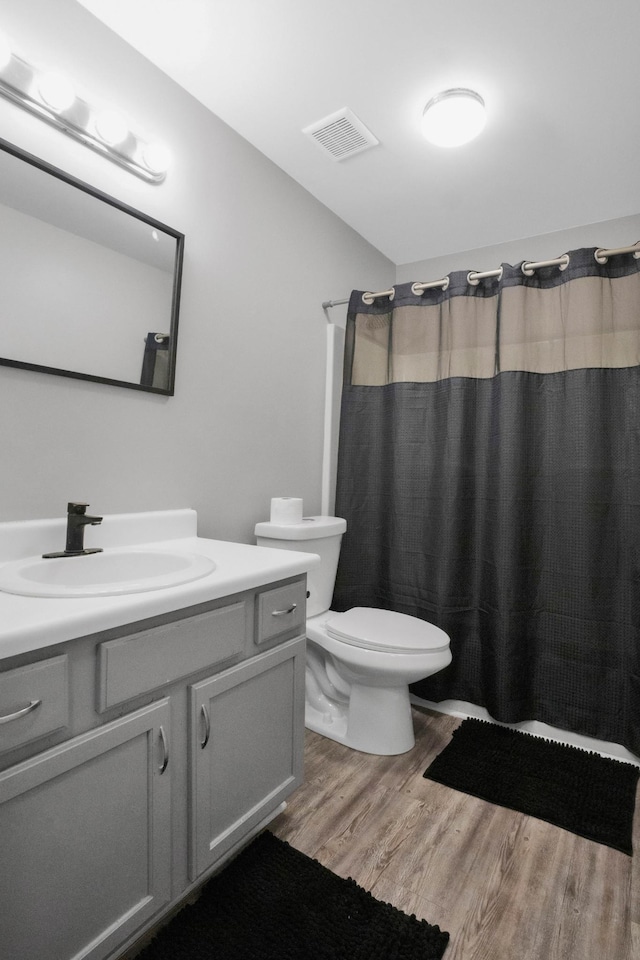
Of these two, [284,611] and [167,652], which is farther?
[284,611]

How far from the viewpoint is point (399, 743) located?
1883 mm

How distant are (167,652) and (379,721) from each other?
3.79ft

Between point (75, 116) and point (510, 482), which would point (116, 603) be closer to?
point (75, 116)

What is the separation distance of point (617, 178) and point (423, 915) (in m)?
2.67

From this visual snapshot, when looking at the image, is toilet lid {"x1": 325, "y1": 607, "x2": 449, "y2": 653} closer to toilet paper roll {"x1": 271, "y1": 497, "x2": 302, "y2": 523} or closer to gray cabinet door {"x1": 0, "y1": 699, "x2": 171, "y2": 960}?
toilet paper roll {"x1": 271, "y1": 497, "x2": 302, "y2": 523}

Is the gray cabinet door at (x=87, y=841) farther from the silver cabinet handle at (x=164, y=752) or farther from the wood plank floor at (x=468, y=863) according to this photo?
the wood plank floor at (x=468, y=863)

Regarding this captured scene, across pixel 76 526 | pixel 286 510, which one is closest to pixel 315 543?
pixel 286 510

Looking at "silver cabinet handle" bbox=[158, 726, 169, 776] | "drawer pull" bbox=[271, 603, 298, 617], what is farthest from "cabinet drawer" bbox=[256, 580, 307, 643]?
"silver cabinet handle" bbox=[158, 726, 169, 776]

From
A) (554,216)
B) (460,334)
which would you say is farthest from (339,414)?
(554,216)

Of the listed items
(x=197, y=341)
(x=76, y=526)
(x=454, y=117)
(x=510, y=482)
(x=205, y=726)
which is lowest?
(x=205, y=726)

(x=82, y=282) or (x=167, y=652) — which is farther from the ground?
(x=82, y=282)

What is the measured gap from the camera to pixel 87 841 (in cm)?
90

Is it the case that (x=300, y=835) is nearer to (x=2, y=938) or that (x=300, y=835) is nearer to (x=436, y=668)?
(x=436, y=668)

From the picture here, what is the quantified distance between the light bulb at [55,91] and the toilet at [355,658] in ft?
4.61
